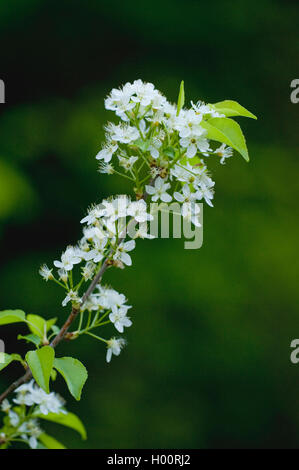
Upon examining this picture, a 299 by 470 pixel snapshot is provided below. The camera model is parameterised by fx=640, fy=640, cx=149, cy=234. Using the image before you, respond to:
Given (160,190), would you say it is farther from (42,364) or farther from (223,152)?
(42,364)

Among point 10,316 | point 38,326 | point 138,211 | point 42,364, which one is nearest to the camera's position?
point 42,364

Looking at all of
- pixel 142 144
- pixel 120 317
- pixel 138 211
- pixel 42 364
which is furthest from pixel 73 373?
pixel 142 144

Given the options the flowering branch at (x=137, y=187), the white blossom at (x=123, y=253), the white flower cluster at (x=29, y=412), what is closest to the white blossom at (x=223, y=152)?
the flowering branch at (x=137, y=187)

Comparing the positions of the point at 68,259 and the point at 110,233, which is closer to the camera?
the point at 110,233

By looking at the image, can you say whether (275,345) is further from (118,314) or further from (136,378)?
(118,314)

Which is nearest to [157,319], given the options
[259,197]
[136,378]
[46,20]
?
[136,378]

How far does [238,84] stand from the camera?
15.7ft

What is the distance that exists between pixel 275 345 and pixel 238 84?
1929 mm

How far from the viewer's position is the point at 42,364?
3.93ft

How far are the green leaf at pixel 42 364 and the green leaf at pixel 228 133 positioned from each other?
0.54 m

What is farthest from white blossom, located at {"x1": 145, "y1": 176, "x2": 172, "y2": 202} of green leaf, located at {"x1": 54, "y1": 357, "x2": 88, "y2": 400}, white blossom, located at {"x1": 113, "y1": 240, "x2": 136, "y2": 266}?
green leaf, located at {"x1": 54, "y1": 357, "x2": 88, "y2": 400}

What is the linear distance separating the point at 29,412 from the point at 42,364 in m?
0.43

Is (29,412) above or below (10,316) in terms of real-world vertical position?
below

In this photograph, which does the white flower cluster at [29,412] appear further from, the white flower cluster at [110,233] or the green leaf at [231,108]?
the green leaf at [231,108]
